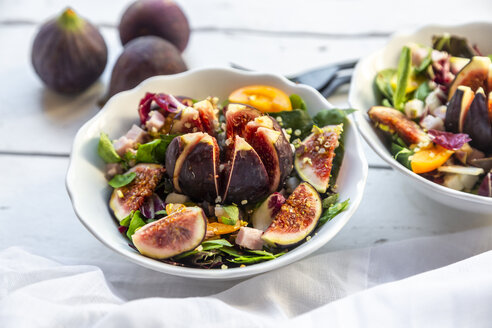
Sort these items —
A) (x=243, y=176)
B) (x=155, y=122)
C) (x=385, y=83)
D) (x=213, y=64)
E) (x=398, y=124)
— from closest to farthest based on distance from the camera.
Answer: (x=243, y=176) → (x=155, y=122) → (x=398, y=124) → (x=385, y=83) → (x=213, y=64)

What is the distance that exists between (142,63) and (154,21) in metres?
0.50

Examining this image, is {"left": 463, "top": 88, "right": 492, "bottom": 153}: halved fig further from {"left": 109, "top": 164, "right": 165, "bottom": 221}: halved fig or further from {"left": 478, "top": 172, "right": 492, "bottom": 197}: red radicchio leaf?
{"left": 109, "top": 164, "right": 165, "bottom": 221}: halved fig

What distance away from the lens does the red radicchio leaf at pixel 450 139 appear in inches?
95.2

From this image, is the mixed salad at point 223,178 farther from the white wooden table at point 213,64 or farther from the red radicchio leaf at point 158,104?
the white wooden table at point 213,64

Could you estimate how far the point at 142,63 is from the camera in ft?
10.1

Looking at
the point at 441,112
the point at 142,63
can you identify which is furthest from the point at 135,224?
the point at 441,112

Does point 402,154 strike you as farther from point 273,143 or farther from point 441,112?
point 273,143

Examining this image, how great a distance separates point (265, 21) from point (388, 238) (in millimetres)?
2095

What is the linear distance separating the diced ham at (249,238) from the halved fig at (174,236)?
0.15 meters

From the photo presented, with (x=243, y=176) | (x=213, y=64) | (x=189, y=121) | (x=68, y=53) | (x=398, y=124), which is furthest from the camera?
(x=213, y=64)

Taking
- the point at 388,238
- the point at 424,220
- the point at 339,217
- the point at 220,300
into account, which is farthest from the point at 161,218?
the point at 424,220

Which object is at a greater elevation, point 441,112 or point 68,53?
point 441,112

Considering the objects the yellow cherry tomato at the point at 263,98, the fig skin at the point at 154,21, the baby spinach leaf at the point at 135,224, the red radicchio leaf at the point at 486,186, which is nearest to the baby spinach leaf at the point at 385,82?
the yellow cherry tomato at the point at 263,98

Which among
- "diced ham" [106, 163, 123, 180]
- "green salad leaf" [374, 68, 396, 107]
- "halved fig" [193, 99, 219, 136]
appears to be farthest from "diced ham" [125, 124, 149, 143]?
"green salad leaf" [374, 68, 396, 107]
